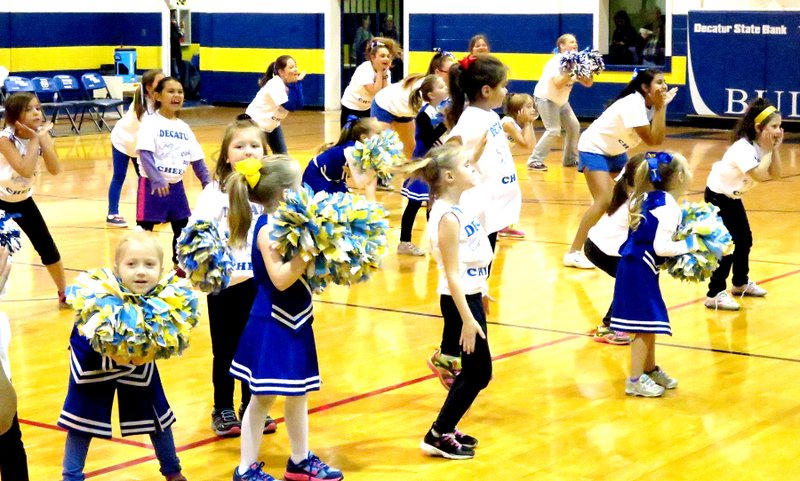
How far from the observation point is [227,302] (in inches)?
200

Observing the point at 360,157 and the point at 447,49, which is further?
the point at 447,49

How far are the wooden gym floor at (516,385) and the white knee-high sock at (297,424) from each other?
215 mm

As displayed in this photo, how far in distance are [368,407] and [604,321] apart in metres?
1.82

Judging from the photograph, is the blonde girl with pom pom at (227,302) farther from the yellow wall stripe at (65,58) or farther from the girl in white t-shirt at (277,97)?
the yellow wall stripe at (65,58)

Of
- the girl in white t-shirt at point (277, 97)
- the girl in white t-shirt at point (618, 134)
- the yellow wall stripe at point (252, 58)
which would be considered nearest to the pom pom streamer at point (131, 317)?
the girl in white t-shirt at point (618, 134)

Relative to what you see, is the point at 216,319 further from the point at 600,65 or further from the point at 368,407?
the point at 600,65

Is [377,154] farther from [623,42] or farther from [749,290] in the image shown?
[623,42]

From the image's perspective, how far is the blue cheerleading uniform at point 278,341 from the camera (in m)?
4.28

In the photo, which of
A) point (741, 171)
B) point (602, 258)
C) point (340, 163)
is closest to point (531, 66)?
point (340, 163)

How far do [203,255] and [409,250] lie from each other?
4819mm

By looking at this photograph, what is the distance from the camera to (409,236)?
30.7 ft

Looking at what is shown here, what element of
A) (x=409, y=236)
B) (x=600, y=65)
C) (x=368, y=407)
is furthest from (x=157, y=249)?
(x=600, y=65)

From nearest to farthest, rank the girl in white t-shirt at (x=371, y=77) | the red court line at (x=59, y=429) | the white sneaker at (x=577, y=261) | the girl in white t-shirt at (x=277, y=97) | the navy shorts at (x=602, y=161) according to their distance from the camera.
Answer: the red court line at (x=59, y=429)
the navy shorts at (x=602, y=161)
the white sneaker at (x=577, y=261)
the girl in white t-shirt at (x=277, y=97)
the girl in white t-shirt at (x=371, y=77)

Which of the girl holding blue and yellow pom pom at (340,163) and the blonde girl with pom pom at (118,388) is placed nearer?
the blonde girl with pom pom at (118,388)
